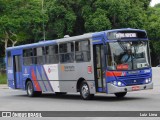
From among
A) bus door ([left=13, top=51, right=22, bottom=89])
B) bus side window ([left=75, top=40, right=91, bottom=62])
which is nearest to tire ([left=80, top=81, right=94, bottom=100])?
bus side window ([left=75, top=40, right=91, bottom=62])

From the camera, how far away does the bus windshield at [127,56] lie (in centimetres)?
1906

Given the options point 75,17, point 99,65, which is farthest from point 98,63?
point 75,17

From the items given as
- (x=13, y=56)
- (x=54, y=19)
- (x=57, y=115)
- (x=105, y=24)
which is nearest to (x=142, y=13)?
(x=105, y=24)

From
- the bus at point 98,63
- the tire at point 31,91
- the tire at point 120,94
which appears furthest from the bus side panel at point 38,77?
the tire at point 120,94

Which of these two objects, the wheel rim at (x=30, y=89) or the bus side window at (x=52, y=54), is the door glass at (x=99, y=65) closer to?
the bus side window at (x=52, y=54)

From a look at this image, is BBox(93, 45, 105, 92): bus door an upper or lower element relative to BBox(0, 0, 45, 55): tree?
lower

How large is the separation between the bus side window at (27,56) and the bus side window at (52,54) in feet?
6.86

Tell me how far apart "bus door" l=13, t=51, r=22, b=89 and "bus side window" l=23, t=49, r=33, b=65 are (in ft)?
2.01

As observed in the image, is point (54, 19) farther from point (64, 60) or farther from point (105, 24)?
point (64, 60)

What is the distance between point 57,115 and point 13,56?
13.3 meters

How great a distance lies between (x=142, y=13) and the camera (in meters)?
58.2

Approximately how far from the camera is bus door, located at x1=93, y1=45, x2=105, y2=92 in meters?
19.5

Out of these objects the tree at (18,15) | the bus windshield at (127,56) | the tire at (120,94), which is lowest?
the tire at (120,94)

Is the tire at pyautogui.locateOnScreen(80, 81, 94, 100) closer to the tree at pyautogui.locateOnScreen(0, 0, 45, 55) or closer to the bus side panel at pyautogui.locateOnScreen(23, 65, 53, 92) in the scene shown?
the bus side panel at pyautogui.locateOnScreen(23, 65, 53, 92)
